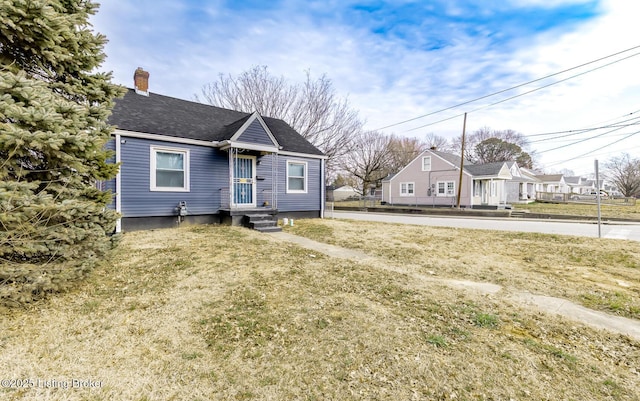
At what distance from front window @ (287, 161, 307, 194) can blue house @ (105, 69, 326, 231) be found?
46 mm

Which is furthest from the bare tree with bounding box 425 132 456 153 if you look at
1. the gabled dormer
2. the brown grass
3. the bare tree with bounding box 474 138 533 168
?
the gabled dormer

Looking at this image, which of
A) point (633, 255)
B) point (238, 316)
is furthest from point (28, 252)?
point (633, 255)

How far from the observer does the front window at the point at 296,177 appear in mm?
12641

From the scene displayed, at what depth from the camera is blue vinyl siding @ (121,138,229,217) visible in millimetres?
8984

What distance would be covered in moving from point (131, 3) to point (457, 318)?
38.7ft

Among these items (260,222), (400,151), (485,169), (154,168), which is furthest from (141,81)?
(400,151)

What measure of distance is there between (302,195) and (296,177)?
35.4 inches

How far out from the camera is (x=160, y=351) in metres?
2.58

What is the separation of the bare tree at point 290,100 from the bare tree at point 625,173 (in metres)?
52.1

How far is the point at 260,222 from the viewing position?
9.88 m

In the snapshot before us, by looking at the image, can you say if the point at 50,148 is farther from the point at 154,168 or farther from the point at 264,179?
the point at 264,179

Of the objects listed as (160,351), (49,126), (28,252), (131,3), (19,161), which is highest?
(131,3)

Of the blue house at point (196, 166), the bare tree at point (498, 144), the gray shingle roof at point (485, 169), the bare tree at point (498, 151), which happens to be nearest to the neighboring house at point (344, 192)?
the bare tree at point (498, 144)

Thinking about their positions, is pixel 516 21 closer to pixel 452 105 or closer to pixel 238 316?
pixel 452 105
